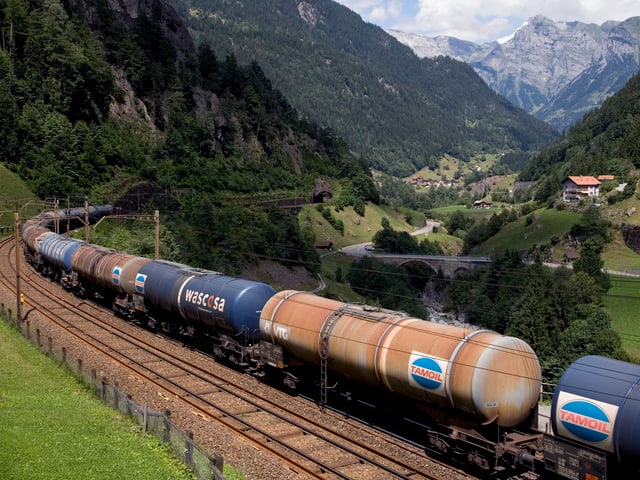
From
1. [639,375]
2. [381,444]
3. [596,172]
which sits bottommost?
[381,444]

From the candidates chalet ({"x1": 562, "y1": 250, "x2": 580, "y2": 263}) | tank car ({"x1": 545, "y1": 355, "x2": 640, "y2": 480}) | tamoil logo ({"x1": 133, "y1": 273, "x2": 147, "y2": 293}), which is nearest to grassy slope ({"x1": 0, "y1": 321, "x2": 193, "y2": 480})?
tank car ({"x1": 545, "y1": 355, "x2": 640, "y2": 480})

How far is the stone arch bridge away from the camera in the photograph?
124 m

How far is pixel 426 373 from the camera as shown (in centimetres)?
2042

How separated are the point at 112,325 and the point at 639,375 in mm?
34707

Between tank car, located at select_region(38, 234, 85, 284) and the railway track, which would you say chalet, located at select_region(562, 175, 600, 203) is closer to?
tank car, located at select_region(38, 234, 85, 284)

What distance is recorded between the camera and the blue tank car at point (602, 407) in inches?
613

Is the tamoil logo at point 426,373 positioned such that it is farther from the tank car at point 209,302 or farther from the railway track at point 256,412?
the tank car at point 209,302

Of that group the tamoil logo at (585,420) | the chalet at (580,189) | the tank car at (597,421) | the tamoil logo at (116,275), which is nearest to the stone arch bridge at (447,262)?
the chalet at (580,189)

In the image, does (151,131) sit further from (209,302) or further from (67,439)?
(67,439)

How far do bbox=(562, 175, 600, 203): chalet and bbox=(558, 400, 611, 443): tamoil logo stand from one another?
153 m

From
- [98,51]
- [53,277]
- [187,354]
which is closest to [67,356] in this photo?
[187,354]

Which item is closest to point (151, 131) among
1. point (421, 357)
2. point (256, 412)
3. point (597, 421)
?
point (256, 412)

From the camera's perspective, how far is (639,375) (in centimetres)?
1620

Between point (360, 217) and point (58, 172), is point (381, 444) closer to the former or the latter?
point (58, 172)
